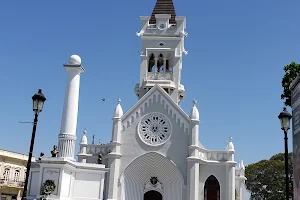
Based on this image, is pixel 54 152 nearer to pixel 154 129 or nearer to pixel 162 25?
pixel 154 129

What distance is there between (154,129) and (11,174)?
23.2 metres

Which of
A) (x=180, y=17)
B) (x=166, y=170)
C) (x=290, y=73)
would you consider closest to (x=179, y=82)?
(x=180, y=17)

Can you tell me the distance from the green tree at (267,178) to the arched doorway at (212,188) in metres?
29.6

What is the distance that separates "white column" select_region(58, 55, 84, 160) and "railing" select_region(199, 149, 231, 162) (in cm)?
1475

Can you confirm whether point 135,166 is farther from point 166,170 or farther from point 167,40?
point 167,40

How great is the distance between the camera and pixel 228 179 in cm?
3778

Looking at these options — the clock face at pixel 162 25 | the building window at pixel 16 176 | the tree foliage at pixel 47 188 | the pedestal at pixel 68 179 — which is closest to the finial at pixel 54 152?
the pedestal at pixel 68 179

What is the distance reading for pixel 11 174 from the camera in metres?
52.0

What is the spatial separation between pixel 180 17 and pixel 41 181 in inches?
1064

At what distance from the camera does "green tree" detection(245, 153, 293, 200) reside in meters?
64.3

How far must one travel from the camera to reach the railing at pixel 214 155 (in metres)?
38.8

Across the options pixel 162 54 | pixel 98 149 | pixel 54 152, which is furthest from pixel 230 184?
pixel 54 152

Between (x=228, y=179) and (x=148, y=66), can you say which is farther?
(x=148, y=66)

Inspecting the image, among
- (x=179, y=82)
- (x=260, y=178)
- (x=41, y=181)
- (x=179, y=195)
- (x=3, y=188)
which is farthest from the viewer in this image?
(x=260, y=178)
